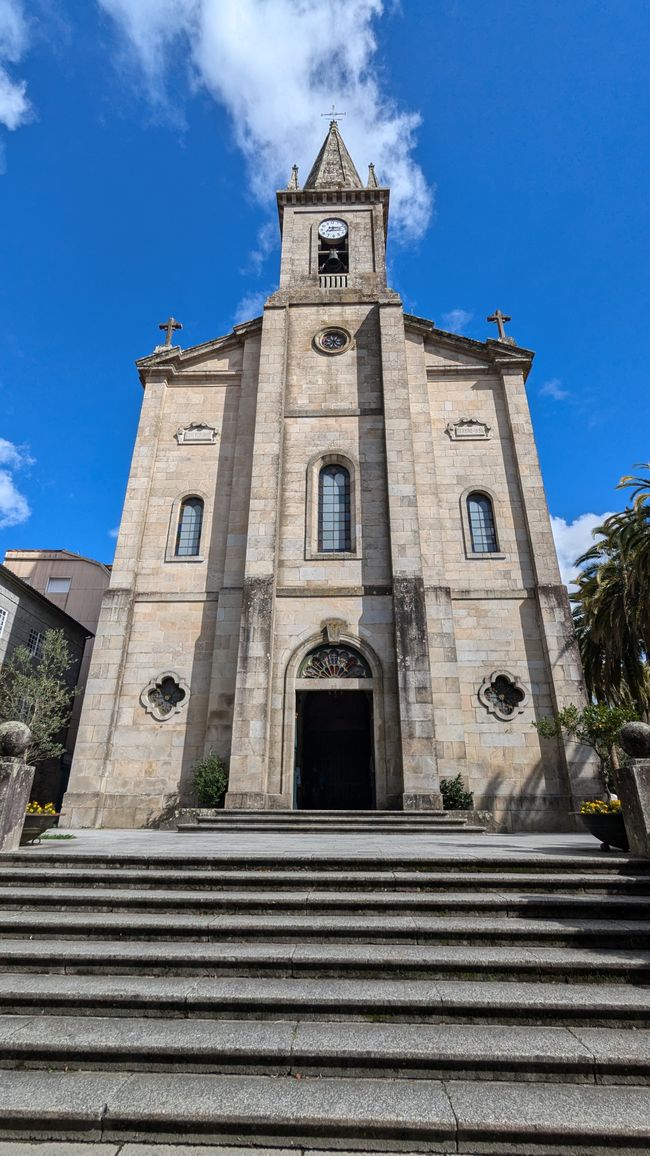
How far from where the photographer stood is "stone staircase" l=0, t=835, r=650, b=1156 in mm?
3459

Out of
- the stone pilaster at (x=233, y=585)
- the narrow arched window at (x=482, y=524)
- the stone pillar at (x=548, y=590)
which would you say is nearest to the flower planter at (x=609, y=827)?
the stone pillar at (x=548, y=590)

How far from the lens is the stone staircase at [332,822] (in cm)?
1219

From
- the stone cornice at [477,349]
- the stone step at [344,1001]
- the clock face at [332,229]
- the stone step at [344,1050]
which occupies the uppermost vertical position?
the clock face at [332,229]

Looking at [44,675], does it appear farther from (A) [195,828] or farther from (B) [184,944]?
(B) [184,944]

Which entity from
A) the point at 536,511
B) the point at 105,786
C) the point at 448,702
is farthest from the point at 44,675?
the point at 536,511

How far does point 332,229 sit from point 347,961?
26.4 metres

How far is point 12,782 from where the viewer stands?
812 cm

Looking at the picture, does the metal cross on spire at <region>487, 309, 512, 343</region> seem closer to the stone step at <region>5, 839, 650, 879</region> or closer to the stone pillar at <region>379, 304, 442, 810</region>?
the stone pillar at <region>379, 304, 442, 810</region>

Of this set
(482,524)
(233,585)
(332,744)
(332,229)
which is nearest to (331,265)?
(332,229)

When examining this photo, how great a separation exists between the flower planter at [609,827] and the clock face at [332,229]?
23.9 metres

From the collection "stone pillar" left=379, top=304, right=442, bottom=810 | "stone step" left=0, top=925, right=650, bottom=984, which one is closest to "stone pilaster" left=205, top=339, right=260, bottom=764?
"stone pillar" left=379, top=304, right=442, bottom=810

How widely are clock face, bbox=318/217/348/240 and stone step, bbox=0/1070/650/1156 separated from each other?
2686 centimetres

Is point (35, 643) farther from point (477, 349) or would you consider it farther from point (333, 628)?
point (477, 349)

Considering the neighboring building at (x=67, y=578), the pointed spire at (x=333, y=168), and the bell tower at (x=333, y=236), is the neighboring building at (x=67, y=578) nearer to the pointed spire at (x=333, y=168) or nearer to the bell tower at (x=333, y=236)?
the bell tower at (x=333, y=236)
